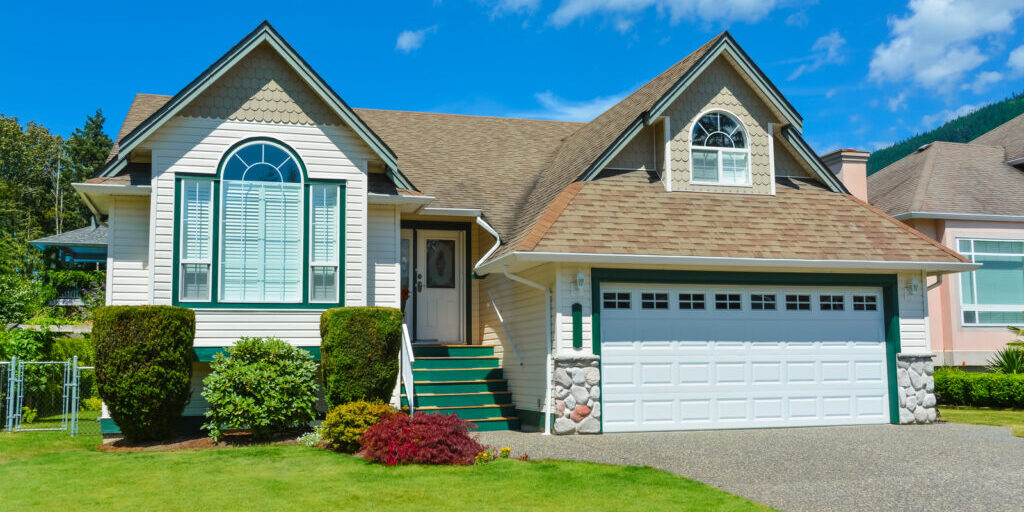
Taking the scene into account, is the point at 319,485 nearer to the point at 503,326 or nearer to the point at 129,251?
the point at 129,251

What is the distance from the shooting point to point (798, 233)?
14.6m

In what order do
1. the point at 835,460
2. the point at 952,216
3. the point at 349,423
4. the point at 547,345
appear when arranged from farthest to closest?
the point at 952,216 → the point at 547,345 → the point at 349,423 → the point at 835,460

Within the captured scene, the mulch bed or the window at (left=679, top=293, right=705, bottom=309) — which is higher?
the window at (left=679, top=293, right=705, bottom=309)

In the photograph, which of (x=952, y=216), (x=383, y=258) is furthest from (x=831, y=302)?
(x=383, y=258)

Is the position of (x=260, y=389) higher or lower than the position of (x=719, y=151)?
lower

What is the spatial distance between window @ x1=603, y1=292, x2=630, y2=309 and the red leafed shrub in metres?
3.91

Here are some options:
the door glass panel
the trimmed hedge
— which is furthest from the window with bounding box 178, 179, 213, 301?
the trimmed hedge

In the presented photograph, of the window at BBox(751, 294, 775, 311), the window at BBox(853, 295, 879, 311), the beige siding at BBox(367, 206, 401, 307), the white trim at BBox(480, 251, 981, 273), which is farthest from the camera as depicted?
the window at BBox(853, 295, 879, 311)

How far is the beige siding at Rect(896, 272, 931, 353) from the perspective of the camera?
14680 mm

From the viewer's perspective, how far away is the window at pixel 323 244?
13414 millimetres

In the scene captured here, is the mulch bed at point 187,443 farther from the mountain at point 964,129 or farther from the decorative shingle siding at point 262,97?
the mountain at point 964,129

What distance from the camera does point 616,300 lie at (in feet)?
44.4

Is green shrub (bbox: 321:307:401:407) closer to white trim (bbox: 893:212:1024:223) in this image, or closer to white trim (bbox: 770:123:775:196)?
white trim (bbox: 770:123:775:196)

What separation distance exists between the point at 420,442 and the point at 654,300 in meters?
5.29
